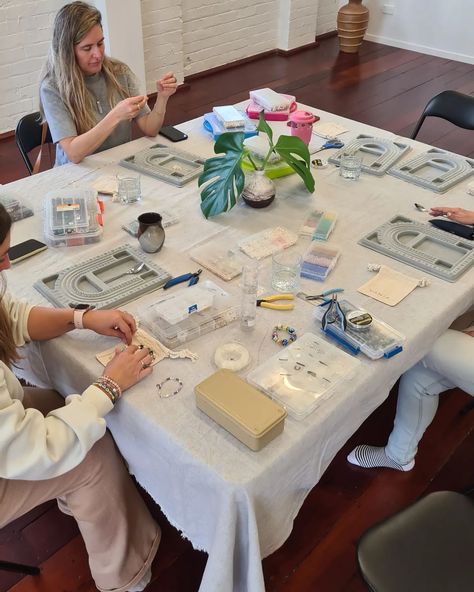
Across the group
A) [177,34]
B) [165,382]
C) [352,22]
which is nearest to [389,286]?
[165,382]

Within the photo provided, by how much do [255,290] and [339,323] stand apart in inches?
9.0

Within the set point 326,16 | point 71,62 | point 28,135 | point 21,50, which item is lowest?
point 326,16

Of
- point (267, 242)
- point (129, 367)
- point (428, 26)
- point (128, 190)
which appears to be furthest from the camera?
point (428, 26)

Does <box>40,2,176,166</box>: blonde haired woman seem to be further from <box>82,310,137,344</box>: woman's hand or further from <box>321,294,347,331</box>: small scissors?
<box>321,294,347,331</box>: small scissors

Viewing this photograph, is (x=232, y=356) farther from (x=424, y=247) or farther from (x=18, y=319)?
(x=424, y=247)

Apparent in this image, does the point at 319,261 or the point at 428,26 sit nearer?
the point at 319,261

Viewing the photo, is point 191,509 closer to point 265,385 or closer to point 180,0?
point 265,385

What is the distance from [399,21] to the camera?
588 cm

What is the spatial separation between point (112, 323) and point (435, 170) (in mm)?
1412

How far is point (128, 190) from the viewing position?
185 centimetres

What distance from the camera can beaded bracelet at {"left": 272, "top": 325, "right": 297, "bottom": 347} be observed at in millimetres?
1279

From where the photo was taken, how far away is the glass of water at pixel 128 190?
1.84m

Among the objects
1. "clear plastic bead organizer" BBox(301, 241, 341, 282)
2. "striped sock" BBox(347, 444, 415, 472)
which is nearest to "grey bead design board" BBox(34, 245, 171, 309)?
"clear plastic bead organizer" BBox(301, 241, 341, 282)

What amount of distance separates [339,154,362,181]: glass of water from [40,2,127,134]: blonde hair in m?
1.02
